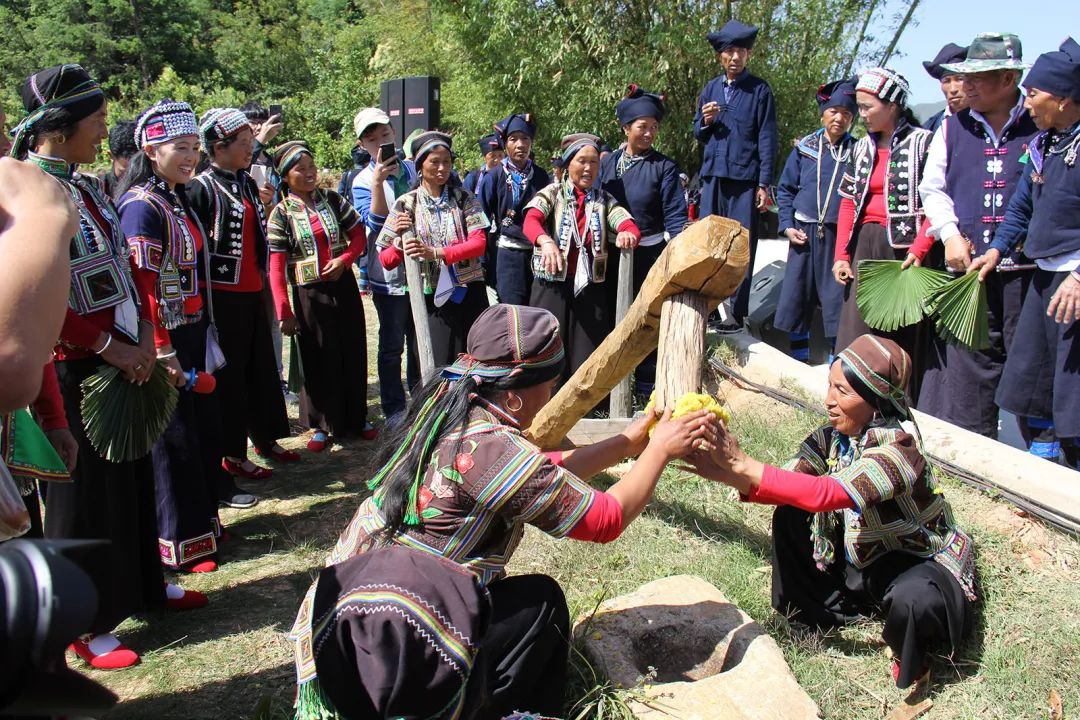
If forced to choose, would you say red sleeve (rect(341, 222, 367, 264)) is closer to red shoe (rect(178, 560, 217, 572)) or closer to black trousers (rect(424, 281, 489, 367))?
black trousers (rect(424, 281, 489, 367))

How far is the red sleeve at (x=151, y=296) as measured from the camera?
3551 mm

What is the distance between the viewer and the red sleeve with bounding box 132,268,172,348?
11.6ft

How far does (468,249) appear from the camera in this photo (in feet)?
16.8

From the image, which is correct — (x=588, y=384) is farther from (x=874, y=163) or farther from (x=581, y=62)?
(x=581, y=62)

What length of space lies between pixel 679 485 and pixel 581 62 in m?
6.56

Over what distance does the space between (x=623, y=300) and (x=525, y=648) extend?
3006 millimetres

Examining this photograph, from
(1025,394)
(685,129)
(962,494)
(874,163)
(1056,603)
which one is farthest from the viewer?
(685,129)

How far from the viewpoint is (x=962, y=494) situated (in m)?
3.99

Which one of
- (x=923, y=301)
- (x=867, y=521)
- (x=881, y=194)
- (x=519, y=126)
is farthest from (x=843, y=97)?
(x=867, y=521)

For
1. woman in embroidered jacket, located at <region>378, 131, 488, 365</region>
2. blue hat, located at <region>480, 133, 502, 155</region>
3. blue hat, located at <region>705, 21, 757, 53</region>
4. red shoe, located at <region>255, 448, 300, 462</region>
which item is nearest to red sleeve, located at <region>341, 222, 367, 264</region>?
woman in embroidered jacket, located at <region>378, 131, 488, 365</region>

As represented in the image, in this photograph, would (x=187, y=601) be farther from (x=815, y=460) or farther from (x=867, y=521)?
(x=867, y=521)

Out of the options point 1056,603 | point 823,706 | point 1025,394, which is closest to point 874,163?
point 1025,394

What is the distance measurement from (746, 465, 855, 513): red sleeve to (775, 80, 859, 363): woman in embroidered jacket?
3.20 meters

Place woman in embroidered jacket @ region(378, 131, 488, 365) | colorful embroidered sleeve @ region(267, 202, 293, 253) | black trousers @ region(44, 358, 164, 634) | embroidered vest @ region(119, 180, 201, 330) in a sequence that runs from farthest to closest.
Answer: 1. colorful embroidered sleeve @ region(267, 202, 293, 253)
2. woman in embroidered jacket @ region(378, 131, 488, 365)
3. embroidered vest @ region(119, 180, 201, 330)
4. black trousers @ region(44, 358, 164, 634)
